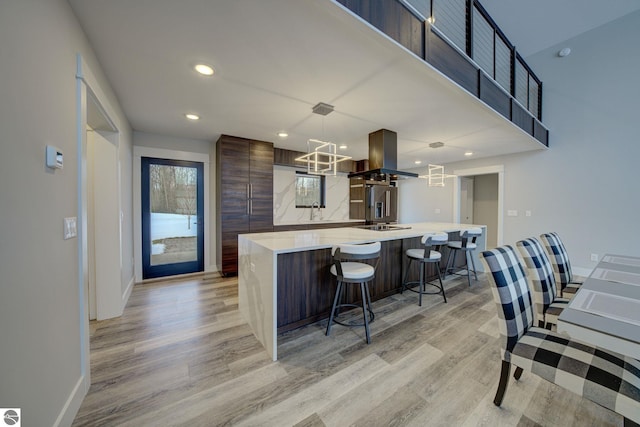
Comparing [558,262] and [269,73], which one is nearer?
[269,73]

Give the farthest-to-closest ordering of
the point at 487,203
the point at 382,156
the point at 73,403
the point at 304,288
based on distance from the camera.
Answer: the point at 487,203
the point at 382,156
the point at 304,288
the point at 73,403

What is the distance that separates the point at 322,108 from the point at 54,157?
7.68ft

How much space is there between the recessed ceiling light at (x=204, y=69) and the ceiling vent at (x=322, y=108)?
1144 millimetres

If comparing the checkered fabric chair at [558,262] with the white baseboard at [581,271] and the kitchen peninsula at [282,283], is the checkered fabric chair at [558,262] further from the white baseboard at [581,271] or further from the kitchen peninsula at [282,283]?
the white baseboard at [581,271]

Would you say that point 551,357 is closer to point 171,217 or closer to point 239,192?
point 239,192

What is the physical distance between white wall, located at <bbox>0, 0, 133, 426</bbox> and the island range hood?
9.74ft

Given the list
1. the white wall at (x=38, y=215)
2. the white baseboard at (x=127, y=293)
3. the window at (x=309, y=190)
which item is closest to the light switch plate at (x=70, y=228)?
the white wall at (x=38, y=215)

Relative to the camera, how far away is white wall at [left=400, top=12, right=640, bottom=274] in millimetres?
3682

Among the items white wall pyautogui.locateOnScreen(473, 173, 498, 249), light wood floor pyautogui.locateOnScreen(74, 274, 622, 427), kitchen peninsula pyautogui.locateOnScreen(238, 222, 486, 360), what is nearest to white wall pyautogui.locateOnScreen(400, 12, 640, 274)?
white wall pyautogui.locateOnScreen(473, 173, 498, 249)

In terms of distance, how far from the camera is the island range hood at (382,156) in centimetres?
358

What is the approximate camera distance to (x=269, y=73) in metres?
2.10

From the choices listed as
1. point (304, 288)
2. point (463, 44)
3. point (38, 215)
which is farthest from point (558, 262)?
point (38, 215)

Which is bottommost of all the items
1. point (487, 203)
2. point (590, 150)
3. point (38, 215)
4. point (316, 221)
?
point (316, 221)

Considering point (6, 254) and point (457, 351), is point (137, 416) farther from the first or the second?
point (457, 351)
